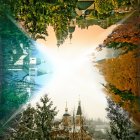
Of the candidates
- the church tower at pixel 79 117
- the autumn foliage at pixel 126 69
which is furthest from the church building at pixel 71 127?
the autumn foliage at pixel 126 69

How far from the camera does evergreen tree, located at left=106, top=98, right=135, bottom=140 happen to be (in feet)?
11.2

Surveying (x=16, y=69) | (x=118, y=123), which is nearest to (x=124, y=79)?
(x=118, y=123)

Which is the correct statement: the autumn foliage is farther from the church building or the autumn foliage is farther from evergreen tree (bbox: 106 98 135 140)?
the church building

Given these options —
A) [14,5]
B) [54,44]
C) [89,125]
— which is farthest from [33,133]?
[14,5]

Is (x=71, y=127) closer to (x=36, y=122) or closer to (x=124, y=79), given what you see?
(x=36, y=122)

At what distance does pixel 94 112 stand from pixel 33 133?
0.52 meters

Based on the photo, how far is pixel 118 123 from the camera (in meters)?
3.43

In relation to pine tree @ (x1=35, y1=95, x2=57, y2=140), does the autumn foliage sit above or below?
above

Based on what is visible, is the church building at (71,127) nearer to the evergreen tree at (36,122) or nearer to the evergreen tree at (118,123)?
the evergreen tree at (36,122)

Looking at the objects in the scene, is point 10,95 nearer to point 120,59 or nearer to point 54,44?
point 54,44

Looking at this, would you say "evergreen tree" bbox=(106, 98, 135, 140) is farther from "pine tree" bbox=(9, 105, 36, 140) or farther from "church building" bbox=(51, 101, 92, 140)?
"pine tree" bbox=(9, 105, 36, 140)

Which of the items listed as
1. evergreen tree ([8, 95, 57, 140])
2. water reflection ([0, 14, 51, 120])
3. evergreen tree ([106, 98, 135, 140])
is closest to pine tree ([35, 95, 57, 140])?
evergreen tree ([8, 95, 57, 140])

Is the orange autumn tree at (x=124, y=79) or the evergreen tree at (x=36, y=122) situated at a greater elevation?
the orange autumn tree at (x=124, y=79)

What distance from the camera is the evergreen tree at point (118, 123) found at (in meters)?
3.42
